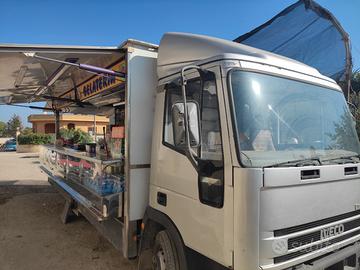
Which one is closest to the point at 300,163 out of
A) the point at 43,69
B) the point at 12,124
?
the point at 43,69

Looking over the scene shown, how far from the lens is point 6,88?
6.62 meters

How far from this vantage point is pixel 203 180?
2523 millimetres

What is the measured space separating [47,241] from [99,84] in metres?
2.71

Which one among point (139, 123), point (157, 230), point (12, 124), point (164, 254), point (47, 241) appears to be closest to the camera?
point (164, 254)

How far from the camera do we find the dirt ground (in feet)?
14.0

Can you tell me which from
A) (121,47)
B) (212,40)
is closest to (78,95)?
(121,47)

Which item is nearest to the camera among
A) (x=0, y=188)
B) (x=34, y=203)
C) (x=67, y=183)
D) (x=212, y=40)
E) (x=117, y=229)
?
→ (x=212, y=40)

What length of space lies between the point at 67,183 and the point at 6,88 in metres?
2.66

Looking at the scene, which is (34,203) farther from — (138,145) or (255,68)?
(255,68)

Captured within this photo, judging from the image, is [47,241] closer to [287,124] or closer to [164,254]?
[164,254]

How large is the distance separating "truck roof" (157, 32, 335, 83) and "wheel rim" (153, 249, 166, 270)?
70.0 inches

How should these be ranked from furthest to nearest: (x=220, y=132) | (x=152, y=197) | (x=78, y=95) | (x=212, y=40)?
1. (x=78, y=95)
2. (x=152, y=197)
3. (x=212, y=40)
4. (x=220, y=132)

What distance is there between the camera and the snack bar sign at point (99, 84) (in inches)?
152

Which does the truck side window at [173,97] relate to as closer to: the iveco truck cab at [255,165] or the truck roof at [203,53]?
the iveco truck cab at [255,165]
